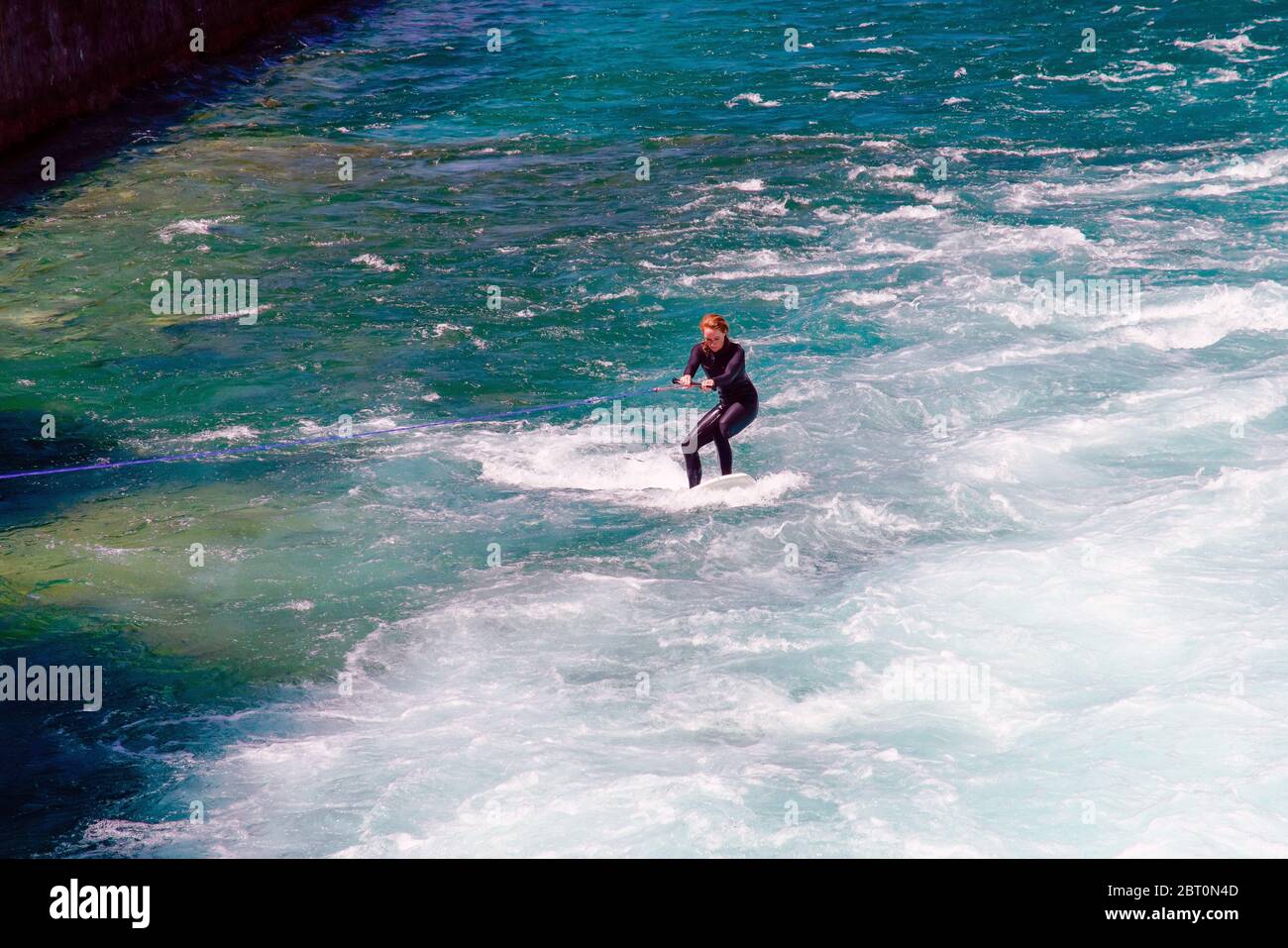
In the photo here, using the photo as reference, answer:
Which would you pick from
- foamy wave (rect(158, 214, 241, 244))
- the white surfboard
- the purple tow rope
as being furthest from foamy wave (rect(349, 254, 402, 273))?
the white surfboard

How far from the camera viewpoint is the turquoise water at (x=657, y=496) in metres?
9.60

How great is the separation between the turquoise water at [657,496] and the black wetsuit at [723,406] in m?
0.50

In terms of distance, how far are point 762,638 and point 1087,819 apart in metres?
3.15

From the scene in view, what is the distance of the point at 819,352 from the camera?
17.6 m

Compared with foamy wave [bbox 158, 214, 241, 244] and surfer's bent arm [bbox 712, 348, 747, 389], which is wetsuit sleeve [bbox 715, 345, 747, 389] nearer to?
surfer's bent arm [bbox 712, 348, 747, 389]

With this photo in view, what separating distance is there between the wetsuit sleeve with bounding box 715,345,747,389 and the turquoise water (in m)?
1.29

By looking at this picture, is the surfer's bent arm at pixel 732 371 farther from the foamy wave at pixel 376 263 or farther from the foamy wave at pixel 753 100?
the foamy wave at pixel 753 100

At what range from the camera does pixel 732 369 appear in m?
13.1

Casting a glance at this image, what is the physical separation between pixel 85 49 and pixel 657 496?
19.2 metres

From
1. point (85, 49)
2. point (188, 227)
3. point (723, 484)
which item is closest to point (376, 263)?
point (188, 227)

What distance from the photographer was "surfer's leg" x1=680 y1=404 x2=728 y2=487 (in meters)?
13.5

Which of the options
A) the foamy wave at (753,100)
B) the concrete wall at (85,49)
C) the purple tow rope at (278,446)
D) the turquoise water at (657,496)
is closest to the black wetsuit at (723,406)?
the turquoise water at (657,496)

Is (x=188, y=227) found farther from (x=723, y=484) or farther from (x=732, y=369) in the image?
(x=732, y=369)

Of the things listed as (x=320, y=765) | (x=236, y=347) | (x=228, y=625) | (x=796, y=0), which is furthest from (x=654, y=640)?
(x=796, y=0)
